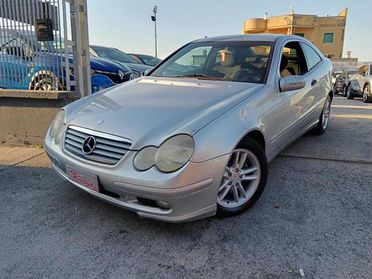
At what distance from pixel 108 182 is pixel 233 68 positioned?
1869 mm

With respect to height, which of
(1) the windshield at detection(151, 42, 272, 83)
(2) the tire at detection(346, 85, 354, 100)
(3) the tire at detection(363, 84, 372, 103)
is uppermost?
(1) the windshield at detection(151, 42, 272, 83)

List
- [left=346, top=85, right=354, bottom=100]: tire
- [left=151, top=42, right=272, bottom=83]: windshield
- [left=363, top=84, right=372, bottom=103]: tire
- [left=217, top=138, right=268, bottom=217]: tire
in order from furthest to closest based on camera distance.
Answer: [left=346, top=85, right=354, bottom=100]: tire → [left=363, top=84, right=372, bottom=103]: tire → [left=151, top=42, right=272, bottom=83]: windshield → [left=217, top=138, right=268, bottom=217]: tire

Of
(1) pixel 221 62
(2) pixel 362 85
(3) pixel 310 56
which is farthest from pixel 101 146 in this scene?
(2) pixel 362 85

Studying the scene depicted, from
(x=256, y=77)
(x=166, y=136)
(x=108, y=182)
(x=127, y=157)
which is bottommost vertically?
(x=108, y=182)

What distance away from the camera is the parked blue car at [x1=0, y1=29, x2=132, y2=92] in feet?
14.8

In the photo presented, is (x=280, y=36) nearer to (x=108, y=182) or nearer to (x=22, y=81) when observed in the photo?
(x=108, y=182)

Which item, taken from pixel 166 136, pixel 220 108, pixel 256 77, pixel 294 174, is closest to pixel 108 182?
pixel 166 136

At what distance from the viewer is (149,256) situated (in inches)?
85.1

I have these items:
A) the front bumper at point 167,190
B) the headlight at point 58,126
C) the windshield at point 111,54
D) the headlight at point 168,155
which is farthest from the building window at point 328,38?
the headlight at point 168,155

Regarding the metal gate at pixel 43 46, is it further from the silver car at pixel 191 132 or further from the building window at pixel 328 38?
the building window at pixel 328 38

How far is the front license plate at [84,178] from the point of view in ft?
7.59

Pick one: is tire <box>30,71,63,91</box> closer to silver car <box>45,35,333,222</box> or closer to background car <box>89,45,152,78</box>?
silver car <box>45,35,333,222</box>

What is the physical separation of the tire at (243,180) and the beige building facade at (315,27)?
42.0 metres

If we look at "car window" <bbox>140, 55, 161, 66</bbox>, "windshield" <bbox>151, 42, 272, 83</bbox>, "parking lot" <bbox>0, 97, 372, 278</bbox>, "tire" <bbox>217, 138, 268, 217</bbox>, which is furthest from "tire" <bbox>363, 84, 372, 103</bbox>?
"tire" <bbox>217, 138, 268, 217</bbox>
